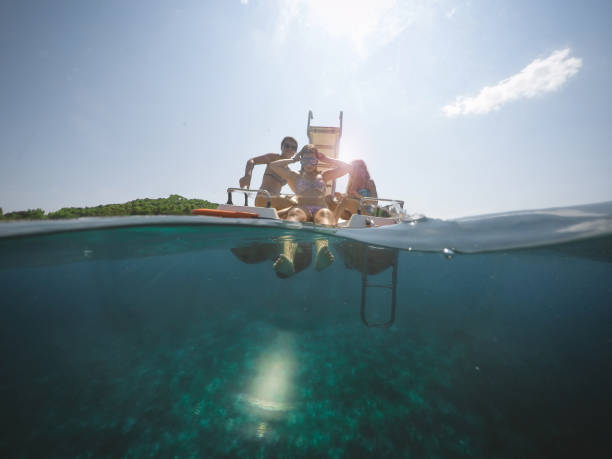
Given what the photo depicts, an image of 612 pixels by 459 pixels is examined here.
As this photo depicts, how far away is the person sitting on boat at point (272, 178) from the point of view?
6227mm

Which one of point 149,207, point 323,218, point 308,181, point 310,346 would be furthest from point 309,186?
point 149,207

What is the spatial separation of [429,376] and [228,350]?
5771 millimetres

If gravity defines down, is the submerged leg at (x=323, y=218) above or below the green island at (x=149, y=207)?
→ below

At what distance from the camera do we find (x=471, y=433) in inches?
179

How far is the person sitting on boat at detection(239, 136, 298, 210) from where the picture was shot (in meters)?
6.23

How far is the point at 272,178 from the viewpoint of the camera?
8.28 metres

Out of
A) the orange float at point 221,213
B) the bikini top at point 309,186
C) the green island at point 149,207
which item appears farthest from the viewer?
the green island at point 149,207

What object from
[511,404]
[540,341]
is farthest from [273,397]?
[540,341]

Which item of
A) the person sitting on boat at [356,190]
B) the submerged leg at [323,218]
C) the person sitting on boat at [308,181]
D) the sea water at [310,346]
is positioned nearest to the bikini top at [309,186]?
the person sitting on boat at [308,181]

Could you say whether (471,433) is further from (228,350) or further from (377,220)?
(228,350)

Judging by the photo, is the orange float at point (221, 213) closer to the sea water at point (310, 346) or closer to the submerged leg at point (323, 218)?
the sea water at point (310, 346)

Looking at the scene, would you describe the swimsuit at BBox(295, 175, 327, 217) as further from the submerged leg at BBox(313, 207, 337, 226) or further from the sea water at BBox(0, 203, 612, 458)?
the sea water at BBox(0, 203, 612, 458)

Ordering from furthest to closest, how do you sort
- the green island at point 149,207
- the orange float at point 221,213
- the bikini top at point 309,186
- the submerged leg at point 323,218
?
the green island at point 149,207
the bikini top at point 309,186
the submerged leg at point 323,218
the orange float at point 221,213

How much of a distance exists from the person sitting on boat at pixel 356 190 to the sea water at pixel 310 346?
96 cm
